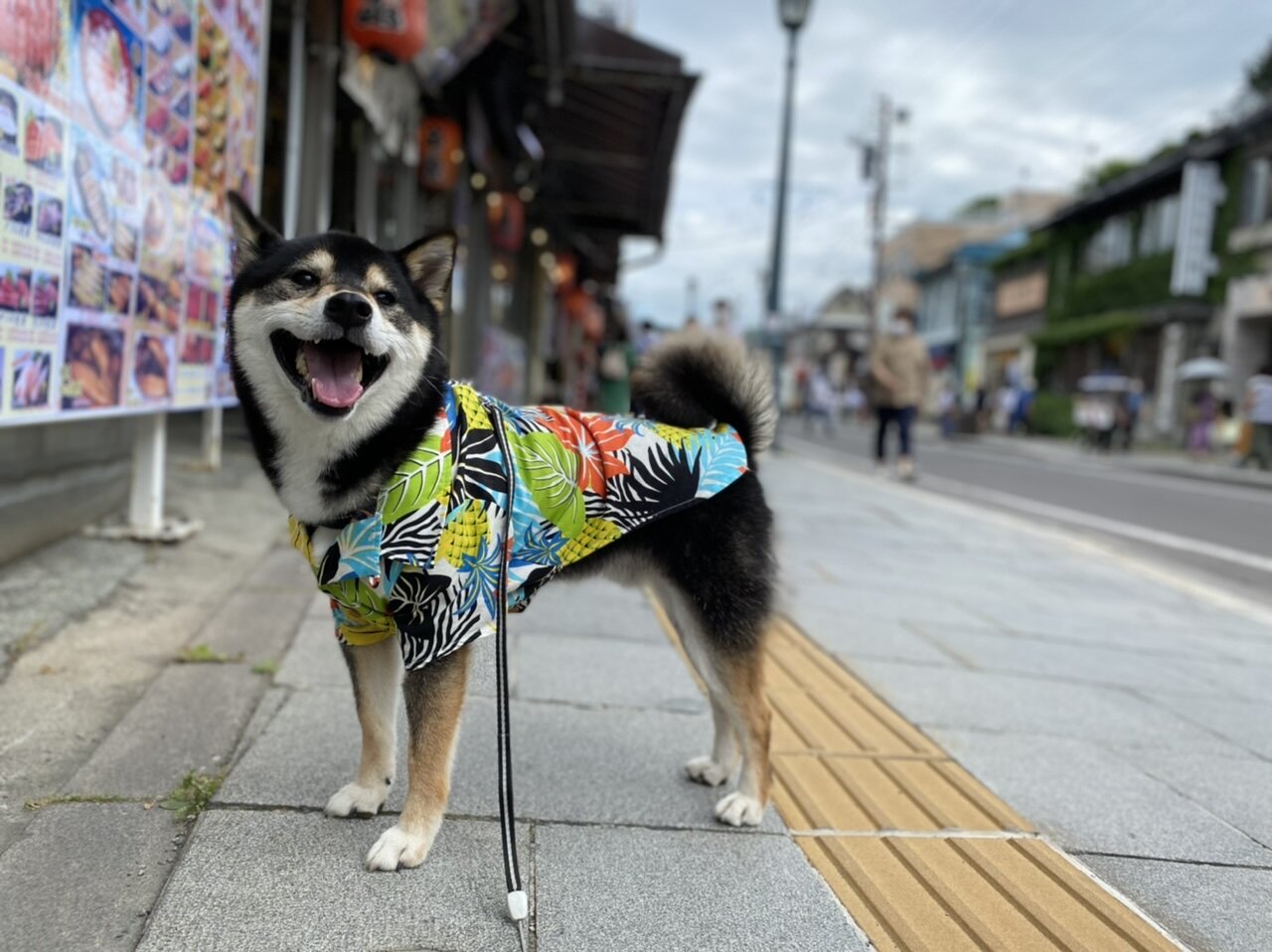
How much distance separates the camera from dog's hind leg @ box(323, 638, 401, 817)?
2.18 m

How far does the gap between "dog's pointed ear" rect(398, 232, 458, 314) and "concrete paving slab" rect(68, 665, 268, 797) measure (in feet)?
4.42

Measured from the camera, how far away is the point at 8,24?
244 cm

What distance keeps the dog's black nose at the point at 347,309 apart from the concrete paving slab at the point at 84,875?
120 cm

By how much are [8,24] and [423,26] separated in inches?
133

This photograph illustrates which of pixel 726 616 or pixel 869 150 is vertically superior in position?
pixel 869 150

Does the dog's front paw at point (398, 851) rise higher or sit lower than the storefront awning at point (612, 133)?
lower

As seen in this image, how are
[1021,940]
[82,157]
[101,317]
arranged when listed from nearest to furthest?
[1021,940]
[82,157]
[101,317]

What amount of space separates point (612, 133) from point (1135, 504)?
8.25m

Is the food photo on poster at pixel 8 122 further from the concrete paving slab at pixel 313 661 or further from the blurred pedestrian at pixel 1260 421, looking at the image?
the blurred pedestrian at pixel 1260 421

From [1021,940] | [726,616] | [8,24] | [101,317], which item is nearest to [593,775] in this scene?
[726,616]

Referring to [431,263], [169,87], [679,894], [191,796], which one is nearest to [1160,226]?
[169,87]

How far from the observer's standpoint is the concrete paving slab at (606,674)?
317 cm

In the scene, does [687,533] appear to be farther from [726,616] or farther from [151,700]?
[151,700]

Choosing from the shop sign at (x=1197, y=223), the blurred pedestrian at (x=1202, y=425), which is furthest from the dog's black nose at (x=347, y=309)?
the shop sign at (x=1197, y=223)
